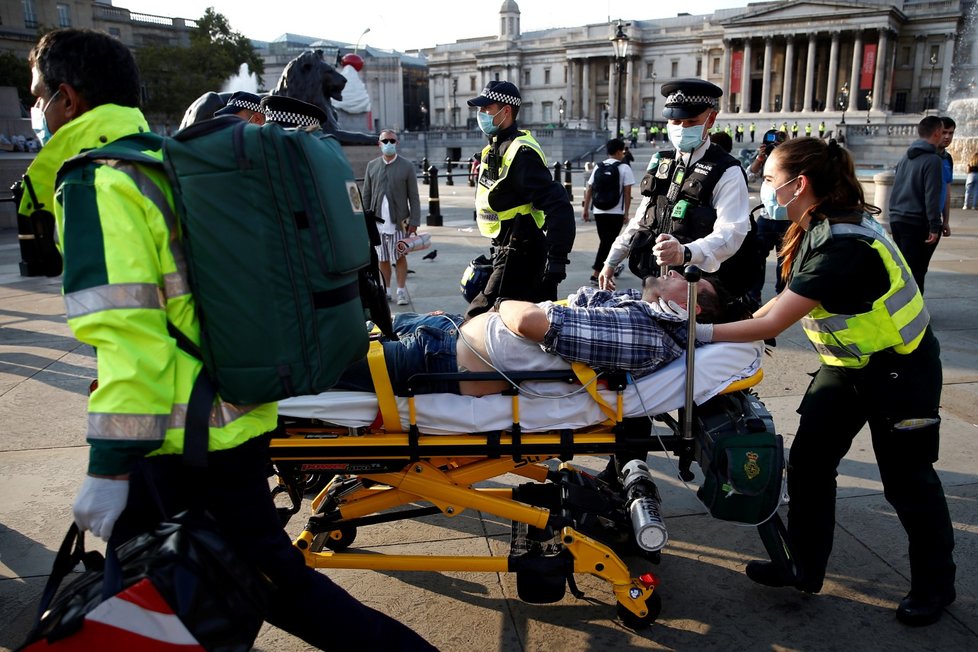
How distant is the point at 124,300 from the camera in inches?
71.2

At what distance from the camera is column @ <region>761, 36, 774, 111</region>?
81438 millimetres

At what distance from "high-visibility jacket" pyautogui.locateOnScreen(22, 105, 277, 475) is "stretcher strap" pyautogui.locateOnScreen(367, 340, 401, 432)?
116 centimetres

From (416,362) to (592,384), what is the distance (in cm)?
75

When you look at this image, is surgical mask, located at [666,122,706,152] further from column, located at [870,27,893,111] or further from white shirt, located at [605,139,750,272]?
column, located at [870,27,893,111]

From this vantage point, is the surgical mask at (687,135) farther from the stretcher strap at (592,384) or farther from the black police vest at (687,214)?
the stretcher strap at (592,384)

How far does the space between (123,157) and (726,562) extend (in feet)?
10.1

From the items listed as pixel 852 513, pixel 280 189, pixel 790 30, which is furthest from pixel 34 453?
pixel 790 30

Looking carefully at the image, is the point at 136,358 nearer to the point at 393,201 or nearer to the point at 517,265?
the point at 517,265

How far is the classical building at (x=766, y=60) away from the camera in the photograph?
76.6m

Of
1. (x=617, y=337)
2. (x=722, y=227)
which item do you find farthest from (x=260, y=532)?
(x=722, y=227)

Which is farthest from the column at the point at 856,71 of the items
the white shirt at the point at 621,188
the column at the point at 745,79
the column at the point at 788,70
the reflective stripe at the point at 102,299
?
the reflective stripe at the point at 102,299

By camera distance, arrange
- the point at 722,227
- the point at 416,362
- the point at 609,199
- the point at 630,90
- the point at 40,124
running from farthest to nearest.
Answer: the point at 630,90 → the point at 609,199 → the point at 722,227 → the point at 416,362 → the point at 40,124

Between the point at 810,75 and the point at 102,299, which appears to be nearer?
the point at 102,299

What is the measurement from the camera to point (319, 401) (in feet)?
10.1
